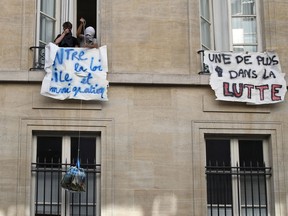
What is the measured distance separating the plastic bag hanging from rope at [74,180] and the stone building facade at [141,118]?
21.0 inches

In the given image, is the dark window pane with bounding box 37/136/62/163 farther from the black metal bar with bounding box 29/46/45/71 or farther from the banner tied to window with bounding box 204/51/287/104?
the banner tied to window with bounding box 204/51/287/104

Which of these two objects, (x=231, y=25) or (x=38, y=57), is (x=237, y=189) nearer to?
(x=231, y=25)

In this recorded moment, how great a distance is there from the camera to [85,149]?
606 inches

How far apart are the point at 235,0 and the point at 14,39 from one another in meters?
4.72

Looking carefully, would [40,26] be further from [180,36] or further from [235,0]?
[235,0]

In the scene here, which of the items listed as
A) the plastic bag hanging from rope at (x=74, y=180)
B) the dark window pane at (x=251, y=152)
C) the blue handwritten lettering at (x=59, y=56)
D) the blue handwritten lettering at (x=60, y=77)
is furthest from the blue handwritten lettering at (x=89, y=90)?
the dark window pane at (x=251, y=152)

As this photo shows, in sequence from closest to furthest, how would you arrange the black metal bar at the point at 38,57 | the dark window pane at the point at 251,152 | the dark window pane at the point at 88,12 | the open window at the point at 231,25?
the black metal bar at the point at 38,57 → the dark window pane at the point at 251,152 → the open window at the point at 231,25 → the dark window pane at the point at 88,12

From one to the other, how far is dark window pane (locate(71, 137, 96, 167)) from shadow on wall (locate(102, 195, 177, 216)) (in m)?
1.09

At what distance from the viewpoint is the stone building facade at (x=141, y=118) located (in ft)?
49.0

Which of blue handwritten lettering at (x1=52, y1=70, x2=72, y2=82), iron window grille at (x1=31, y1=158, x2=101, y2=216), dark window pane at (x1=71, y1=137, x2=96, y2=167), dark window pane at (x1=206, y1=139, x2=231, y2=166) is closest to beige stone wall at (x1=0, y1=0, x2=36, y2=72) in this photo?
blue handwritten lettering at (x1=52, y1=70, x2=72, y2=82)

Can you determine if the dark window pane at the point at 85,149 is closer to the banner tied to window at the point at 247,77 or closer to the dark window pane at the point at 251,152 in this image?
the banner tied to window at the point at 247,77

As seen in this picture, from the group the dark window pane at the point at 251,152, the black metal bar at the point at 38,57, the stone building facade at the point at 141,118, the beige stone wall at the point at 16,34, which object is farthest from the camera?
the dark window pane at the point at 251,152

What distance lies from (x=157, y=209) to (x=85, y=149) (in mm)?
1817

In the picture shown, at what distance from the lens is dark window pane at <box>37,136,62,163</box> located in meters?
15.3
